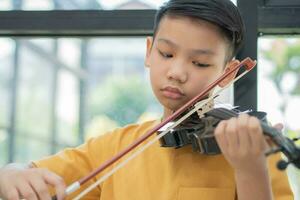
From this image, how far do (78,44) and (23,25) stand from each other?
0.62ft

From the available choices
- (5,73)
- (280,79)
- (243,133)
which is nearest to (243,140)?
(243,133)

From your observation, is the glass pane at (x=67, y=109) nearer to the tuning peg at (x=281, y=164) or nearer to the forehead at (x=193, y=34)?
the forehead at (x=193, y=34)

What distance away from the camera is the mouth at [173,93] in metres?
1.04

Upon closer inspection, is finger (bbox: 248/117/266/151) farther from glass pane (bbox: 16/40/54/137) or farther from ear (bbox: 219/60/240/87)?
glass pane (bbox: 16/40/54/137)

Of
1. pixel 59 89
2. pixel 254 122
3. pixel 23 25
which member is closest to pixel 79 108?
pixel 59 89

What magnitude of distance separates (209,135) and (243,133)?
0.12 meters

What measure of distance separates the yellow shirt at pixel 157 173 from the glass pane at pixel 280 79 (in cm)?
48

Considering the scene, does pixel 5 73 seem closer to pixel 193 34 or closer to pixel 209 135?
pixel 193 34

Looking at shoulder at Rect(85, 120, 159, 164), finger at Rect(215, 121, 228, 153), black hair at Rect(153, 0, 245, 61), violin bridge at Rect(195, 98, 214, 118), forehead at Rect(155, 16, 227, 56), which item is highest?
black hair at Rect(153, 0, 245, 61)

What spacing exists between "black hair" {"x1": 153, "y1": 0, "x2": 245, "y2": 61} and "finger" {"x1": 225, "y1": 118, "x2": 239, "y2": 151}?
1.14 feet

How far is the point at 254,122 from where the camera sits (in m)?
0.75

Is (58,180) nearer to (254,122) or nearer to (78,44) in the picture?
(254,122)

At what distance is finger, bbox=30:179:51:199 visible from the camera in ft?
3.01

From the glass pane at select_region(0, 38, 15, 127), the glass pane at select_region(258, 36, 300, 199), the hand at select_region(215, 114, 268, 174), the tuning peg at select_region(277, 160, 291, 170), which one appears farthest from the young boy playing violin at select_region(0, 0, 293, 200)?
the glass pane at select_region(0, 38, 15, 127)
